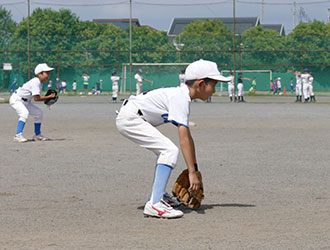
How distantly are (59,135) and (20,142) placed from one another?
170 centimetres

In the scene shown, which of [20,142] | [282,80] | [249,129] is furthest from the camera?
[282,80]

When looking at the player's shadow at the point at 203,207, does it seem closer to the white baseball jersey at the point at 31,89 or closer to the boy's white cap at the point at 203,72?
the boy's white cap at the point at 203,72

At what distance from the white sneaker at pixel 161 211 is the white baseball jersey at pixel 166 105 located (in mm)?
766

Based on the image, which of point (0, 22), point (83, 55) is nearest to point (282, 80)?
point (83, 55)

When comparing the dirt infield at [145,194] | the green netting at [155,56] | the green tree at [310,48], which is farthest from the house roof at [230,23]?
the dirt infield at [145,194]

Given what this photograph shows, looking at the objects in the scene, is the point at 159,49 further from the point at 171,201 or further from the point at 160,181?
the point at 160,181

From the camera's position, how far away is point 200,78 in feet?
18.9

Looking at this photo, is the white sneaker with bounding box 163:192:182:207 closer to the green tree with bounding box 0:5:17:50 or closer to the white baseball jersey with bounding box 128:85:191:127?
the white baseball jersey with bounding box 128:85:191:127

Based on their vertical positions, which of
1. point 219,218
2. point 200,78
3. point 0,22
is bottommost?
point 219,218

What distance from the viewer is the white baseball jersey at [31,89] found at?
12883mm

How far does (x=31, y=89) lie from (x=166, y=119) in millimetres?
7599

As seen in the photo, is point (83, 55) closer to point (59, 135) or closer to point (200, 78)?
point (59, 135)

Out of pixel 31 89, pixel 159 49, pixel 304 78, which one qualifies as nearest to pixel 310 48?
pixel 159 49

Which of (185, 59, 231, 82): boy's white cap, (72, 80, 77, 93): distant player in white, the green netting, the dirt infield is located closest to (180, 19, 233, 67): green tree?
the green netting
